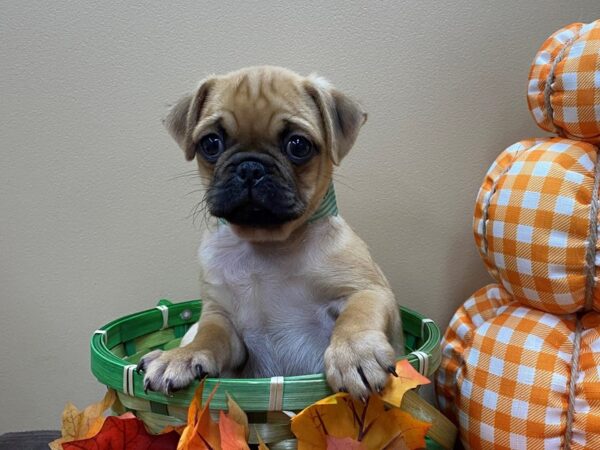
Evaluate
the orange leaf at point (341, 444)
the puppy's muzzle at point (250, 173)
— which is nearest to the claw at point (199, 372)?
the orange leaf at point (341, 444)

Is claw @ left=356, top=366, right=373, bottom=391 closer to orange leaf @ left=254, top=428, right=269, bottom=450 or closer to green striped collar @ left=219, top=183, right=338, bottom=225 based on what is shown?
orange leaf @ left=254, top=428, right=269, bottom=450

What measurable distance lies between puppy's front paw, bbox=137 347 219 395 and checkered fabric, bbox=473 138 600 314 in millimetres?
895

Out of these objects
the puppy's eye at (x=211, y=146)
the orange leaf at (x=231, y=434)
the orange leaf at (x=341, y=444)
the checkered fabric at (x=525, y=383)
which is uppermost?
the puppy's eye at (x=211, y=146)

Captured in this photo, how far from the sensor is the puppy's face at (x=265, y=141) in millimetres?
1500

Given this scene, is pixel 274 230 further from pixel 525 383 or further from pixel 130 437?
pixel 525 383

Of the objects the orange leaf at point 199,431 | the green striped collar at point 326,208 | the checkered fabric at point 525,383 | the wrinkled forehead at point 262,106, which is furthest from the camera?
the green striped collar at point 326,208

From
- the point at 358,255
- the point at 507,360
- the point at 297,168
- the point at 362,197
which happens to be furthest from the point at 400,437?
the point at 362,197

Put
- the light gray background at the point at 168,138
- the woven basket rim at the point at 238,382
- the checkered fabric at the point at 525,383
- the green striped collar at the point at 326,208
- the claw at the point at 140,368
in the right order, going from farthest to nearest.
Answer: the light gray background at the point at 168,138, the green striped collar at the point at 326,208, the checkered fabric at the point at 525,383, the claw at the point at 140,368, the woven basket rim at the point at 238,382

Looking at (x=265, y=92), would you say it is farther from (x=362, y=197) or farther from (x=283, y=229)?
(x=362, y=197)

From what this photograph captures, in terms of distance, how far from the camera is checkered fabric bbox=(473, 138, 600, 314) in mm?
1482

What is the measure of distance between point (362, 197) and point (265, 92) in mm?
784

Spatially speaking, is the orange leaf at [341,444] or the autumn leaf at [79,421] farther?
the autumn leaf at [79,421]

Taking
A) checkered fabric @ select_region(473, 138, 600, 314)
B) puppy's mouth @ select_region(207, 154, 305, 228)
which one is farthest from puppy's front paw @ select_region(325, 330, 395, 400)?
checkered fabric @ select_region(473, 138, 600, 314)

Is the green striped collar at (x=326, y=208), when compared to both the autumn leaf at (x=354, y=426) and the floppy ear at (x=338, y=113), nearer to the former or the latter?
the floppy ear at (x=338, y=113)
